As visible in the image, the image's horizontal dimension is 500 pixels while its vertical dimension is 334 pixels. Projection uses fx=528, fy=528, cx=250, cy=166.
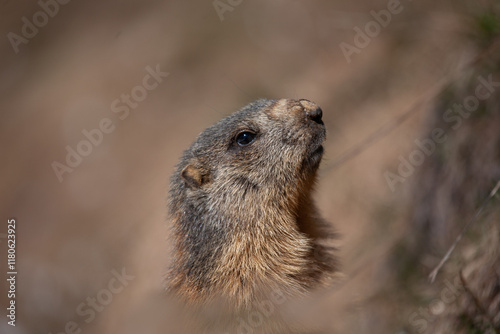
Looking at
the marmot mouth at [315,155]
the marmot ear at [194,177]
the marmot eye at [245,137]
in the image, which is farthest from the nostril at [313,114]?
the marmot ear at [194,177]

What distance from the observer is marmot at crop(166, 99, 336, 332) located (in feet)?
14.2

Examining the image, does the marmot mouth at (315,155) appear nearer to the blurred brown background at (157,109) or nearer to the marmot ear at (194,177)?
the marmot ear at (194,177)

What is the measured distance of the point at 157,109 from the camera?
39.3 ft

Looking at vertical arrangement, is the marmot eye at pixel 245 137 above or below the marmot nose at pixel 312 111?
below

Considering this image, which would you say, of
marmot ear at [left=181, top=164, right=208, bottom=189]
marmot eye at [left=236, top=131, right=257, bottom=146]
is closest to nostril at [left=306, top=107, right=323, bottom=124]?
marmot eye at [left=236, top=131, right=257, bottom=146]

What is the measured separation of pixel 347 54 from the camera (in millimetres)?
9953

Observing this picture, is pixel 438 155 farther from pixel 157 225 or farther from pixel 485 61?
pixel 157 225

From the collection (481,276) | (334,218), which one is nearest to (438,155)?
(481,276)

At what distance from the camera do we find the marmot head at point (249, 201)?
4.36m

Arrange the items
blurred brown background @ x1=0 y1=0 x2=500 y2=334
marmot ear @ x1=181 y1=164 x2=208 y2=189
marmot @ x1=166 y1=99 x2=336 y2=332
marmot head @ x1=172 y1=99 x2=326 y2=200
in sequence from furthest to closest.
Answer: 1. blurred brown background @ x1=0 y1=0 x2=500 y2=334
2. marmot ear @ x1=181 y1=164 x2=208 y2=189
3. marmot head @ x1=172 y1=99 x2=326 y2=200
4. marmot @ x1=166 y1=99 x2=336 y2=332

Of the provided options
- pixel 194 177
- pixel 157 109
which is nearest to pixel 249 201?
pixel 194 177

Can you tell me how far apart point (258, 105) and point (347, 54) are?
547 centimetres

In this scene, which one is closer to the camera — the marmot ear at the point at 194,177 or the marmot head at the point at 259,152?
the marmot head at the point at 259,152

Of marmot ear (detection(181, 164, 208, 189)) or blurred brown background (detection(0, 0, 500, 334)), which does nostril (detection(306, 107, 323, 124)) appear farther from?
blurred brown background (detection(0, 0, 500, 334))
